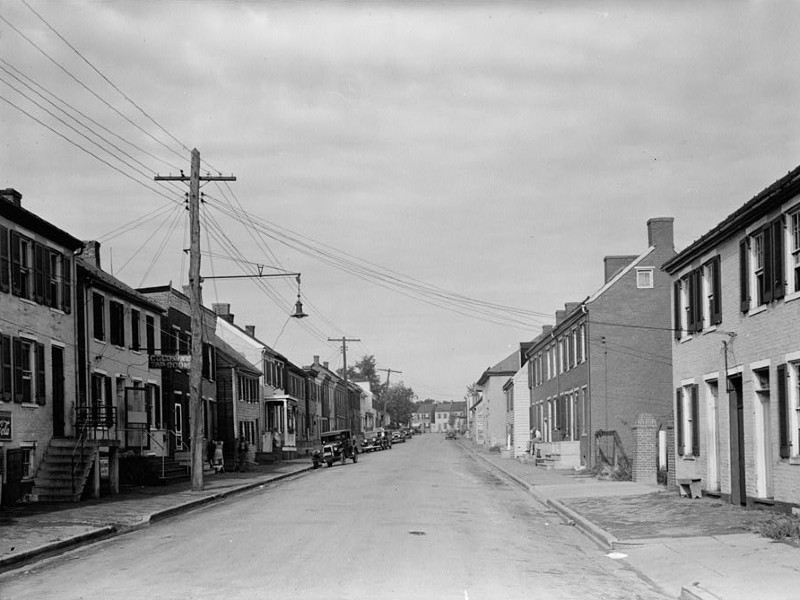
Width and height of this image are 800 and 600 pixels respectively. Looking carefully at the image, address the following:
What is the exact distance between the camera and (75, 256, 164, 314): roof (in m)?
30.1

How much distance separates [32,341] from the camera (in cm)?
2606

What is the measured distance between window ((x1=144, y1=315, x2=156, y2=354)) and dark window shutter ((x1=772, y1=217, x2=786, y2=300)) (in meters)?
25.0

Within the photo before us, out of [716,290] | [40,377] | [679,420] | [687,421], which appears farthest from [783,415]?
[40,377]

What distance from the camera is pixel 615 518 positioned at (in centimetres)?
1945

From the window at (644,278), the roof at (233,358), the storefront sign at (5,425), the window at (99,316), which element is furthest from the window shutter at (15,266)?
the roof at (233,358)

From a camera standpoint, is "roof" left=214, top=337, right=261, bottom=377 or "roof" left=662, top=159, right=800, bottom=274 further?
"roof" left=214, top=337, right=261, bottom=377

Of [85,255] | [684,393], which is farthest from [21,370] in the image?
[684,393]

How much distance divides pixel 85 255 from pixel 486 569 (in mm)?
26714

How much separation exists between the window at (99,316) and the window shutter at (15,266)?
5.46 meters

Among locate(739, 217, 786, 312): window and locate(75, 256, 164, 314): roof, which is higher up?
locate(75, 256, 164, 314): roof

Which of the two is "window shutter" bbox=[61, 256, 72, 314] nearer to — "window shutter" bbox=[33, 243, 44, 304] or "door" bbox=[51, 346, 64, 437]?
"door" bbox=[51, 346, 64, 437]

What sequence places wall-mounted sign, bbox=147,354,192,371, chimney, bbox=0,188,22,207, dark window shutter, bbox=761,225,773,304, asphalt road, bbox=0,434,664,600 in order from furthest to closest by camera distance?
wall-mounted sign, bbox=147,354,192,371 < chimney, bbox=0,188,22,207 < dark window shutter, bbox=761,225,773,304 < asphalt road, bbox=0,434,664,600

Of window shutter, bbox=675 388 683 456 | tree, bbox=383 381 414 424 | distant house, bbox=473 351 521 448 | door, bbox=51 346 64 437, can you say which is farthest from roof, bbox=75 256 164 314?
tree, bbox=383 381 414 424

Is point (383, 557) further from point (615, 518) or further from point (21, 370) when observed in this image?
point (21, 370)
